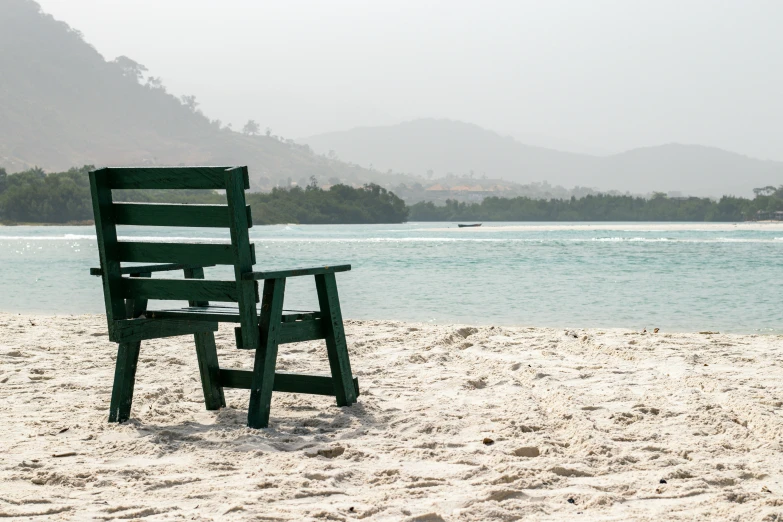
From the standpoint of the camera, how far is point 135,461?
3.83 metres

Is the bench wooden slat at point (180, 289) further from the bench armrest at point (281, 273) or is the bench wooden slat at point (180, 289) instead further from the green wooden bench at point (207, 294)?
the bench armrest at point (281, 273)

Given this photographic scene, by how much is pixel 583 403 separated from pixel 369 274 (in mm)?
18259

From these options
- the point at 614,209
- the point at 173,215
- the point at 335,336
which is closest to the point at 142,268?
the point at 173,215

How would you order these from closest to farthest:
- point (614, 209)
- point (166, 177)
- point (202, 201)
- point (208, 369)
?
point (166, 177)
point (208, 369)
point (202, 201)
point (614, 209)

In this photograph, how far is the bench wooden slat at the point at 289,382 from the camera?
190 inches

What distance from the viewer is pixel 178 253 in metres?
4.34

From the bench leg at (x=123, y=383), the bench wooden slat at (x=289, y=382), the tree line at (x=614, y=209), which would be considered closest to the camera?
the bench leg at (x=123, y=383)

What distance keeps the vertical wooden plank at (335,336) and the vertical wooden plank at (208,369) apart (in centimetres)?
72

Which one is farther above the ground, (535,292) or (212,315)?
(212,315)

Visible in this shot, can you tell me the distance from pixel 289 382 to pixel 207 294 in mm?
815

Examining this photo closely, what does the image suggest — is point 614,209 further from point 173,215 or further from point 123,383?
point 173,215

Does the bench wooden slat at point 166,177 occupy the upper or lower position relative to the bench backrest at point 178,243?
upper

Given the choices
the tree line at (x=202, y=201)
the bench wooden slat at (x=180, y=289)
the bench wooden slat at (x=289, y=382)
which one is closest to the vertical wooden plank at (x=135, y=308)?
the bench wooden slat at (x=180, y=289)

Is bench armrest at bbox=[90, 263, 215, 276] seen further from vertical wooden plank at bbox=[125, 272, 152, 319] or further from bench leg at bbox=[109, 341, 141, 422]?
bench leg at bbox=[109, 341, 141, 422]
